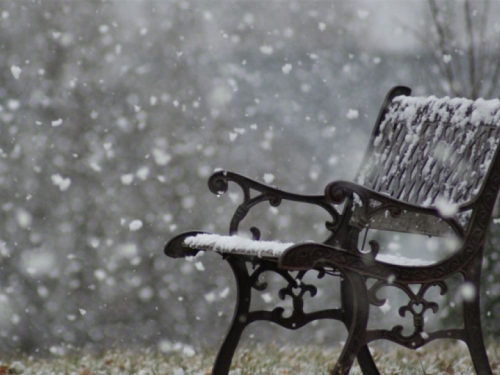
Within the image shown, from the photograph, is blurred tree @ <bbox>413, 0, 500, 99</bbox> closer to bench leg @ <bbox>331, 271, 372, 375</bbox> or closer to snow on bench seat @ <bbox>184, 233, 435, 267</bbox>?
snow on bench seat @ <bbox>184, 233, 435, 267</bbox>

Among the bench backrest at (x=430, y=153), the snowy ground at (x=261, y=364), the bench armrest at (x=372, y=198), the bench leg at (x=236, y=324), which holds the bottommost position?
the snowy ground at (x=261, y=364)

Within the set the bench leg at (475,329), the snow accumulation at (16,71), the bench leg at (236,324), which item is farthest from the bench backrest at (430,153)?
the snow accumulation at (16,71)

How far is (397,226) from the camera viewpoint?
2502 millimetres

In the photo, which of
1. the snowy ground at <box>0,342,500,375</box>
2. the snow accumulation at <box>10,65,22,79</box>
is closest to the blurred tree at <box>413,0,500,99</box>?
the snowy ground at <box>0,342,500,375</box>

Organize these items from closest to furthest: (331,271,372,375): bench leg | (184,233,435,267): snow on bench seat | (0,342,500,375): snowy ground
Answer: (331,271,372,375): bench leg
(184,233,435,267): snow on bench seat
(0,342,500,375): snowy ground

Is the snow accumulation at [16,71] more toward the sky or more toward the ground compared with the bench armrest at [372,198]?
more toward the sky

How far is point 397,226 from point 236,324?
2.05ft

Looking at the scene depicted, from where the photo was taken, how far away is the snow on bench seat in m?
2.06

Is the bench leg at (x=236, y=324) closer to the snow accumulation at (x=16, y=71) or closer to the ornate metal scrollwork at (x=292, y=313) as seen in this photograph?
the ornate metal scrollwork at (x=292, y=313)

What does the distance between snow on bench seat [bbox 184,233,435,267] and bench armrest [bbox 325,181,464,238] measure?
14cm

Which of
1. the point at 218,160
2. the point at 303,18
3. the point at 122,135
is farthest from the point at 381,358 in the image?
the point at 303,18

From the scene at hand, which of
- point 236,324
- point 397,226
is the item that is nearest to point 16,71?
point 236,324

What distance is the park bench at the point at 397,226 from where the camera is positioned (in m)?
1.97

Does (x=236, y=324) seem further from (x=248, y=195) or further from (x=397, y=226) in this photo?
(x=397, y=226)
